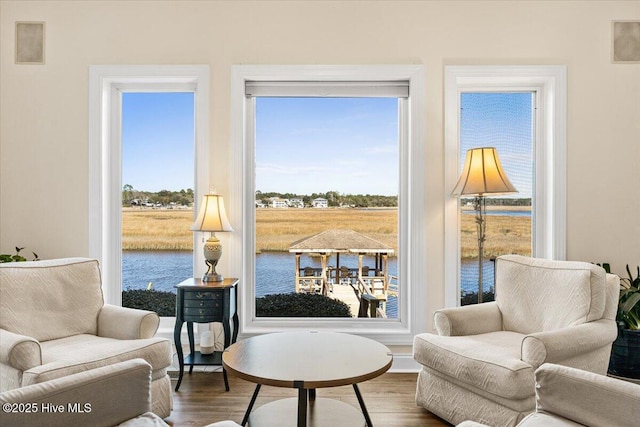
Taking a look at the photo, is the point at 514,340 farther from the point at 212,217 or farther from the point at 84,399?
the point at 84,399

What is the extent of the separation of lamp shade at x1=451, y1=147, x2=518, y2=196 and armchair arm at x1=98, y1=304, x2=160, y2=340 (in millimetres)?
2205

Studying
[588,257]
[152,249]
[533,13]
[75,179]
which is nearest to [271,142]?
[152,249]

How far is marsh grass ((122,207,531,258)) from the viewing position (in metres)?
3.63

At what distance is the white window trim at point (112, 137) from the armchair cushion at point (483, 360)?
1.88 meters

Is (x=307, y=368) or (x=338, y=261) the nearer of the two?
(x=307, y=368)

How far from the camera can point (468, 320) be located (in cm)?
274

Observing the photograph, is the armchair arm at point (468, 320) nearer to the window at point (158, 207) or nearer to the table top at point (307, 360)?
the table top at point (307, 360)

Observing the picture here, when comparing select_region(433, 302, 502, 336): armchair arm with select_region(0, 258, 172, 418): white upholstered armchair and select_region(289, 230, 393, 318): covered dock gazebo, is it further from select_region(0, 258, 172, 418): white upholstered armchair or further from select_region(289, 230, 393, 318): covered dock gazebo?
select_region(0, 258, 172, 418): white upholstered armchair

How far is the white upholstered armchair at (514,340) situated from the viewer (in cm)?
218

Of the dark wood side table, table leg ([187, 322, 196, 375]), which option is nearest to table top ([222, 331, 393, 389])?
the dark wood side table

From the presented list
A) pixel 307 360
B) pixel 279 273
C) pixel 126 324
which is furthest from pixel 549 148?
pixel 126 324

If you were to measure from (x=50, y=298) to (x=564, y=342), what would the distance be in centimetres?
288

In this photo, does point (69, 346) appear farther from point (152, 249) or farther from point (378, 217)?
point (378, 217)

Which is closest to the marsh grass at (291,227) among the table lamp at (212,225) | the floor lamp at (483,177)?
the table lamp at (212,225)
